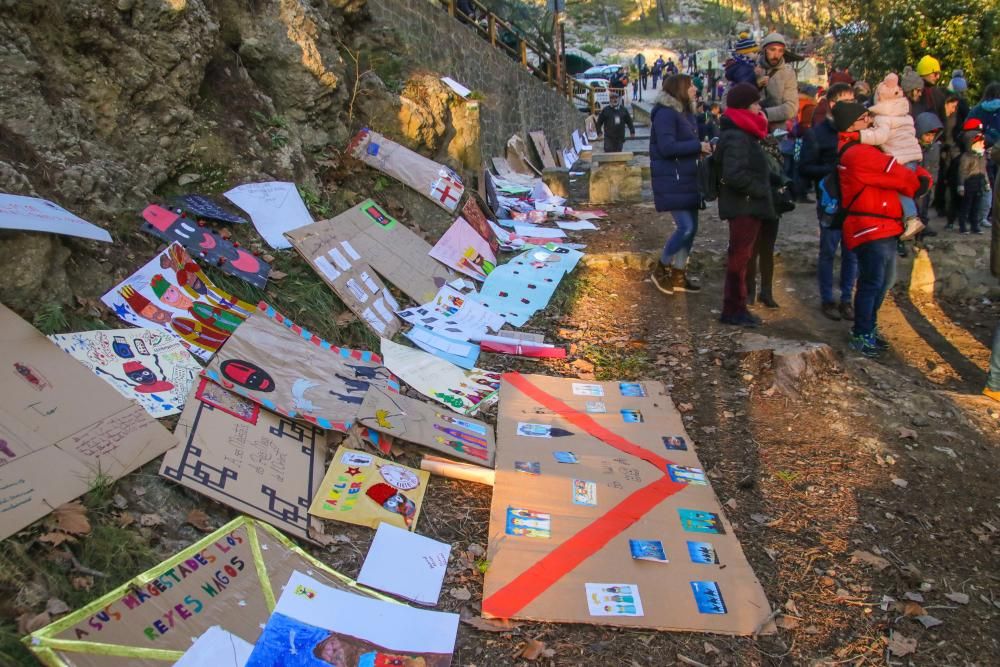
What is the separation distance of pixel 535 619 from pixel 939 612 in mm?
1554

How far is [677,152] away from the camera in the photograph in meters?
5.20

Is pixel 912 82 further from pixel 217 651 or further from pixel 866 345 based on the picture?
pixel 217 651

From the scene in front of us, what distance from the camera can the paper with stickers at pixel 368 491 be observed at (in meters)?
2.92

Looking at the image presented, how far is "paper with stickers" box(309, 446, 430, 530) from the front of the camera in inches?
115

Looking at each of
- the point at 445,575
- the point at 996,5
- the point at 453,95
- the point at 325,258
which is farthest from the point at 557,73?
the point at 445,575

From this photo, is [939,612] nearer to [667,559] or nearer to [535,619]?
[667,559]

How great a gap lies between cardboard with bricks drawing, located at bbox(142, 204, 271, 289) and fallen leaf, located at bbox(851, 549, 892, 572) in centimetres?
351

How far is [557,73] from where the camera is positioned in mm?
16672

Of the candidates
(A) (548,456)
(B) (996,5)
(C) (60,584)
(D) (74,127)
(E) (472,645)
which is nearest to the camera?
(C) (60,584)

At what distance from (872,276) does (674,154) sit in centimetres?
165

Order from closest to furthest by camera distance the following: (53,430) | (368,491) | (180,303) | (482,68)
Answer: (53,430)
(368,491)
(180,303)
(482,68)

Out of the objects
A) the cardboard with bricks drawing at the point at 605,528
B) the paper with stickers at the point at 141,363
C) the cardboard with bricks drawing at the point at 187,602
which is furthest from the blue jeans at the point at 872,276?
the paper with stickers at the point at 141,363

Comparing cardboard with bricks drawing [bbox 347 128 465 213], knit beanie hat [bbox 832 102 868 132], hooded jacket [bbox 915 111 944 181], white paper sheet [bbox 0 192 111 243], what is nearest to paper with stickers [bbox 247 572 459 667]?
white paper sheet [bbox 0 192 111 243]

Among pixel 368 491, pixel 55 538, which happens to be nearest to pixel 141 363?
pixel 55 538
